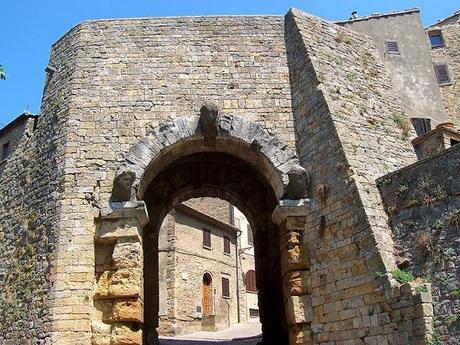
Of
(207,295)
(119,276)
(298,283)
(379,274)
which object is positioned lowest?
(379,274)

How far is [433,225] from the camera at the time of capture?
7.87 metres

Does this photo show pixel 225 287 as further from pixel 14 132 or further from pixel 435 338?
pixel 435 338

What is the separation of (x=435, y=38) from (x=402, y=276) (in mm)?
19301

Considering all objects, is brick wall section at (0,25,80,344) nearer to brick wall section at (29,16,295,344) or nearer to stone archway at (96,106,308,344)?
brick wall section at (29,16,295,344)

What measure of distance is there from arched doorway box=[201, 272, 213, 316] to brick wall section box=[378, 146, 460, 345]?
16.4m

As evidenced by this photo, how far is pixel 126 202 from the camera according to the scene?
9242 millimetres

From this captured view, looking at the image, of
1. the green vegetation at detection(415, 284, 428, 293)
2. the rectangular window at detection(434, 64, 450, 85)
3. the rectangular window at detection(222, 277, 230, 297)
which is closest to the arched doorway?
the rectangular window at detection(222, 277, 230, 297)

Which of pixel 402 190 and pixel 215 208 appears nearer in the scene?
pixel 402 190

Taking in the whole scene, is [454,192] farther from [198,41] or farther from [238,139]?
[198,41]

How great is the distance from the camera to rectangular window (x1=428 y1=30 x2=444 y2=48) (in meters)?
23.6

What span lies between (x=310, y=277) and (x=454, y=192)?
9.43 ft

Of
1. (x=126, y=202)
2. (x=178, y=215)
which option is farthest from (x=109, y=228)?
(x=178, y=215)

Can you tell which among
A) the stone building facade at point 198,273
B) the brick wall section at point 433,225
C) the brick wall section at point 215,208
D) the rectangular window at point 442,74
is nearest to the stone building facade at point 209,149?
the brick wall section at point 433,225

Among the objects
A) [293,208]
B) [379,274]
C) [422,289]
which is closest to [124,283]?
[293,208]
